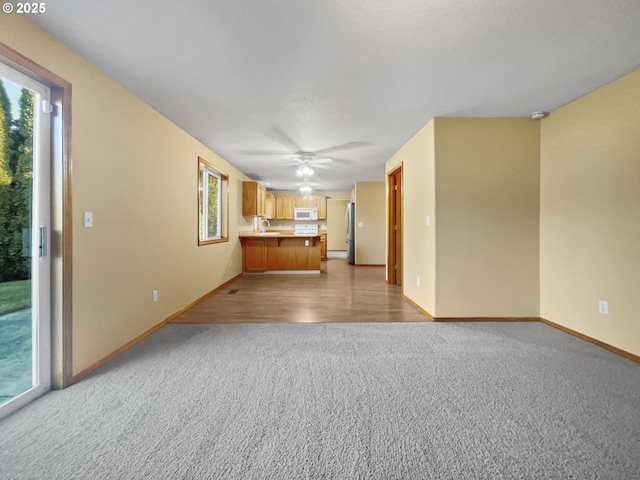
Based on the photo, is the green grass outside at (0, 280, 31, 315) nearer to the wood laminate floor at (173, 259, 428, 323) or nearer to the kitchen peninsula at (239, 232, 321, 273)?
the wood laminate floor at (173, 259, 428, 323)

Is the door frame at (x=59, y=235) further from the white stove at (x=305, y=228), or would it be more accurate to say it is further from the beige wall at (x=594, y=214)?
the white stove at (x=305, y=228)

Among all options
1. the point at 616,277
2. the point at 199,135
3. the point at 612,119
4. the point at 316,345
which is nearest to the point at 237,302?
the point at 316,345

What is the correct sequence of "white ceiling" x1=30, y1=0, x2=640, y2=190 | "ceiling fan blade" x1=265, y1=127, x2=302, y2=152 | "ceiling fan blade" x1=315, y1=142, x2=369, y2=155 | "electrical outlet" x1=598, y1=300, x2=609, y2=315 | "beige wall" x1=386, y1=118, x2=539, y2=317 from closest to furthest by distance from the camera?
"white ceiling" x1=30, y1=0, x2=640, y2=190
"electrical outlet" x1=598, y1=300, x2=609, y2=315
"beige wall" x1=386, y1=118, x2=539, y2=317
"ceiling fan blade" x1=265, y1=127, x2=302, y2=152
"ceiling fan blade" x1=315, y1=142, x2=369, y2=155

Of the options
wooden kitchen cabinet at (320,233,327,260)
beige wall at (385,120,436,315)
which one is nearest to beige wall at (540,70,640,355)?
beige wall at (385,120,436,315)

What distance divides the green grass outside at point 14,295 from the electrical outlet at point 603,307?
4365 mm

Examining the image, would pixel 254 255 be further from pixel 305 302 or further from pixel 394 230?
pixel 394 230

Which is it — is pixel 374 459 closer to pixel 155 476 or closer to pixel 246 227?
pixel 155 476

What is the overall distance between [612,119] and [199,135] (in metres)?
4.31

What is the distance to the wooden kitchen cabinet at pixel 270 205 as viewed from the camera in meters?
8.32

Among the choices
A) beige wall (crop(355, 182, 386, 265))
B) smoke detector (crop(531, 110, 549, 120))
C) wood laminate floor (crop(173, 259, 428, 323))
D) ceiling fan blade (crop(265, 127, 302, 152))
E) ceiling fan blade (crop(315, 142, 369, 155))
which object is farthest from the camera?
beige wall (crop(355, 182, 386, 265))

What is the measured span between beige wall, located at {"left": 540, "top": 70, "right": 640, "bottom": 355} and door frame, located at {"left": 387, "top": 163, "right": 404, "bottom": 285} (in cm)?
221

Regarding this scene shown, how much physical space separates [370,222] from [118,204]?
590 cm

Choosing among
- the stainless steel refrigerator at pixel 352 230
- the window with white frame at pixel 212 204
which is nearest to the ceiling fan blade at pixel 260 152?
the window with white frame at pixel 212 204

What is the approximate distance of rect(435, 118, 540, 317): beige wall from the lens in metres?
3.09
